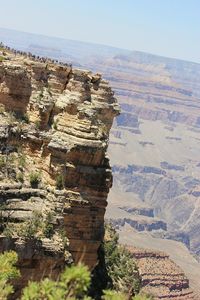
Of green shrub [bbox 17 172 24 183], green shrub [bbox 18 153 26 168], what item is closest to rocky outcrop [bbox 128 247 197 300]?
green shrub [bbox 18 153 26 168]

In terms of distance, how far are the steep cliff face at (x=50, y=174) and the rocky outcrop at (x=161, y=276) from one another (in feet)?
271

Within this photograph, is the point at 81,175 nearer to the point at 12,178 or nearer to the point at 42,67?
the point at 12,178

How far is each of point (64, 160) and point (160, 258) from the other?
102 m

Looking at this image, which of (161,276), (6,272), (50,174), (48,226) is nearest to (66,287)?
(6,272)

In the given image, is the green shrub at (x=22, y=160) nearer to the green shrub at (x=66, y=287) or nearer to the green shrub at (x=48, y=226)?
the green shrub at (x=48, y=226)

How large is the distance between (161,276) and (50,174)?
308ft

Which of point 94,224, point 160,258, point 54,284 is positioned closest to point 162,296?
point 160,258

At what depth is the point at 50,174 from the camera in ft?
117

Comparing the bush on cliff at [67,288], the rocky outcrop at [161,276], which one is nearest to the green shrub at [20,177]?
the bush on cliff at [67,288]

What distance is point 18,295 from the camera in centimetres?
2914

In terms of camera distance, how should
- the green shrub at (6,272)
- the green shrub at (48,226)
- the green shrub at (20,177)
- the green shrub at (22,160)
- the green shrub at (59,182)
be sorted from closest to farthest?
the green shrub at (6,272) < the green shrub at (48,226) < the green shrub at (20,177) < the green shrub at (59,182) < the green shrub at (22,160)

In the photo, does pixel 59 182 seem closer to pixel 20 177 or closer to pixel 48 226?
pixel 20 177

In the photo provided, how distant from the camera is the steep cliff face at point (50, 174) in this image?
31119mm

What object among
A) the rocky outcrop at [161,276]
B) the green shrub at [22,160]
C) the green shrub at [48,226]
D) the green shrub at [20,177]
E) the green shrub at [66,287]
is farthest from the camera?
the rocky outcrop at [161,276]
